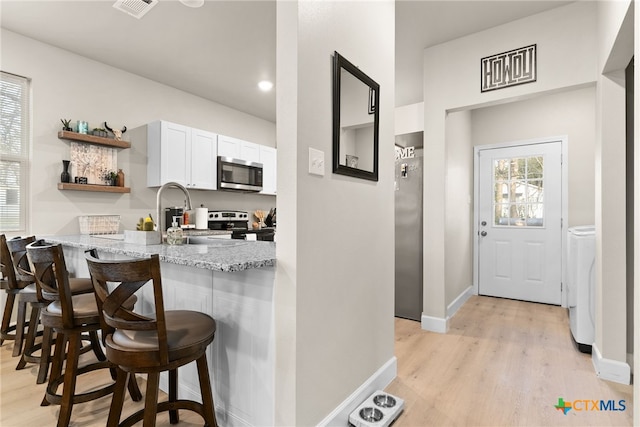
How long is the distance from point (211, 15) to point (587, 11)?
9.81 ft

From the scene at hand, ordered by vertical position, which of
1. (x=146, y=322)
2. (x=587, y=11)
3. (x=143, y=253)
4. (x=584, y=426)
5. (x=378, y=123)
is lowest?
(x=584, y=426)

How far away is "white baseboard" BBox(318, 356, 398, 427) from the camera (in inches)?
66.6

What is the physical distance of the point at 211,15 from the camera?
2758mm

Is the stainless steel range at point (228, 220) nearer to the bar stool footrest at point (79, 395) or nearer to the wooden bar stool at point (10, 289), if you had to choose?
the wooden bar stool at point (10, 289)

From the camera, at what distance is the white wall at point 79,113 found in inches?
123

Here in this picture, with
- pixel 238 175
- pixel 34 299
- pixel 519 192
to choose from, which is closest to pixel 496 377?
pixel 519 192

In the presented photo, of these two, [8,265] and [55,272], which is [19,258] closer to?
[8,265]

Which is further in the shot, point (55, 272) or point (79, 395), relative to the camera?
point (79, 395)

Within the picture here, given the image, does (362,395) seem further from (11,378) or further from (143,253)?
(11,378)

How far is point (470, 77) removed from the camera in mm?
3078

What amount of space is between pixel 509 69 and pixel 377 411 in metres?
2.89

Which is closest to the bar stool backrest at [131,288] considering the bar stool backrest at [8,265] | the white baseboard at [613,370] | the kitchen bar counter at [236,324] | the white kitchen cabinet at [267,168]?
the kitchen bar counter at [236,324]

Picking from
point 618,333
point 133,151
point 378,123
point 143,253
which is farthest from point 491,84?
point 133,151

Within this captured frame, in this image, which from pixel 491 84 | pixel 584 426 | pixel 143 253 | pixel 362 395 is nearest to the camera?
pixel 143 253
